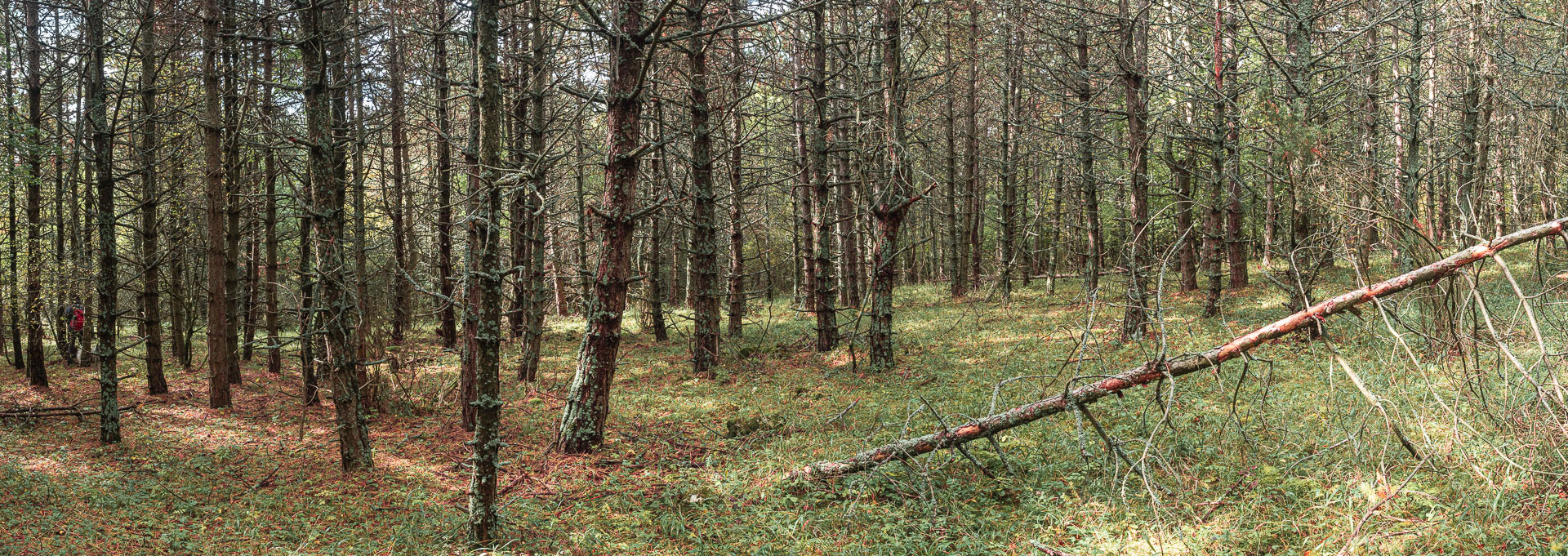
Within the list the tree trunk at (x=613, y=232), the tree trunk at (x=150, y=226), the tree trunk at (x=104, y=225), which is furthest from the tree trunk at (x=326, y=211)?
the tree trunk at (x=150, y=226)

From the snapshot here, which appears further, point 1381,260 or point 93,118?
point 1381,260

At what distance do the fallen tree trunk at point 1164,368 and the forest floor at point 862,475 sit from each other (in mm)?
167

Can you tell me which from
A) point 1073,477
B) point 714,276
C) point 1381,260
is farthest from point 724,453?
point 1381,260

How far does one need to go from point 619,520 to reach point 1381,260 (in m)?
20.8

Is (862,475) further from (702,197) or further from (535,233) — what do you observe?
(535,233)

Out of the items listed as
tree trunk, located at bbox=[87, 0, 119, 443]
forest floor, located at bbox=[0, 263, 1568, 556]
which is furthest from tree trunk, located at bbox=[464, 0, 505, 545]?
tree trunk, located at bbox=[87, 0, 119, 443]

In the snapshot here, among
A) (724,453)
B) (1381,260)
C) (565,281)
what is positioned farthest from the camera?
(565,281)

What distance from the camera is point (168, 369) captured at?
13.5 metres

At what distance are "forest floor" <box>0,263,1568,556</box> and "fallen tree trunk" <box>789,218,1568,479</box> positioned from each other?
0.17 meters

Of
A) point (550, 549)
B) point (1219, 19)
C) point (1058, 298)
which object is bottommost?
point (550, 549)

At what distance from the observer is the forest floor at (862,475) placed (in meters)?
4.40

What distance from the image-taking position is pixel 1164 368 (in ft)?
15.4

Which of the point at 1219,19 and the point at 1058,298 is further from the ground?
the point at 1219,19

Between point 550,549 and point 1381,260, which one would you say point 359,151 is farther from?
point 1381,260
